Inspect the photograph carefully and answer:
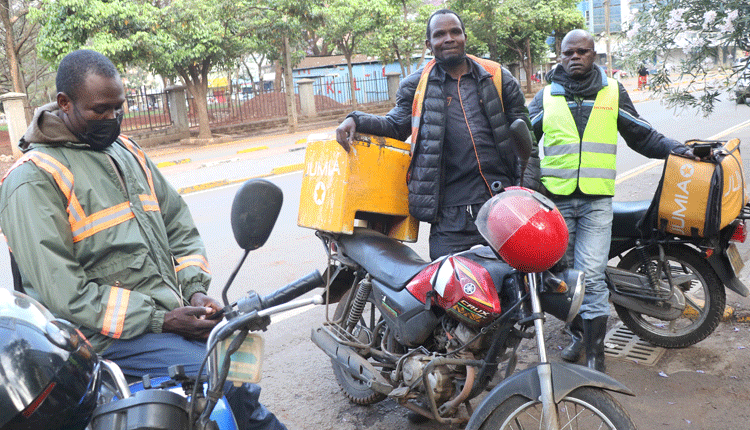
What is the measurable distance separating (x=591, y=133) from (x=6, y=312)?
3125 millimetres

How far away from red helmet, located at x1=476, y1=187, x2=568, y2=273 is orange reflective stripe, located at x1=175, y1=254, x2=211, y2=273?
108 centimetres

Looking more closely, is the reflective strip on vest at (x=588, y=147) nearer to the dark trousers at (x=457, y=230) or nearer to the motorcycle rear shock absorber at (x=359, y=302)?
the dark trousers at (x=457, y=230)

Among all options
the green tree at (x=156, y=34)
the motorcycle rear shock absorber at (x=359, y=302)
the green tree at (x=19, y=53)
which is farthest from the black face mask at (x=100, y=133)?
the green tree at (x=19, y=53)

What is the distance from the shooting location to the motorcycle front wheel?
7.32 feet

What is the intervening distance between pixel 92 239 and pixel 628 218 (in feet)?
10.2

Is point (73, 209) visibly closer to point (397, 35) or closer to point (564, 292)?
point (564, 292)

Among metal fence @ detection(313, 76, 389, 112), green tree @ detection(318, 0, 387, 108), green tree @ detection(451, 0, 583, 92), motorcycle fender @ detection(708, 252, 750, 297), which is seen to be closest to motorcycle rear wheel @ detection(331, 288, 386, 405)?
motorcycle fender @ detection(708, 252, 750, 297)

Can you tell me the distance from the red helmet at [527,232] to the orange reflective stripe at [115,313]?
1.25 metres

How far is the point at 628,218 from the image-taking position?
4.04 m

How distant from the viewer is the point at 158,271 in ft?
7.32

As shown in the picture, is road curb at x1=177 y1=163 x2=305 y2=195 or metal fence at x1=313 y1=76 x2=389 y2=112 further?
metal fence at x1=313 y1=76 x2=389 y2=112

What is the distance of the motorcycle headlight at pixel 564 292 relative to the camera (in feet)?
7.72

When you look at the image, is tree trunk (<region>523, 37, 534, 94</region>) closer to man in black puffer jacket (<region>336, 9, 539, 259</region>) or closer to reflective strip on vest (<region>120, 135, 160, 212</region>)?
man in black puffer jacket (<region>336, 9, 539, 259</region>)

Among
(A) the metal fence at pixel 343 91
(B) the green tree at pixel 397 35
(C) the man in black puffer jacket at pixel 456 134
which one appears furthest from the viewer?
(A) the metal fence at pixel 343 91
